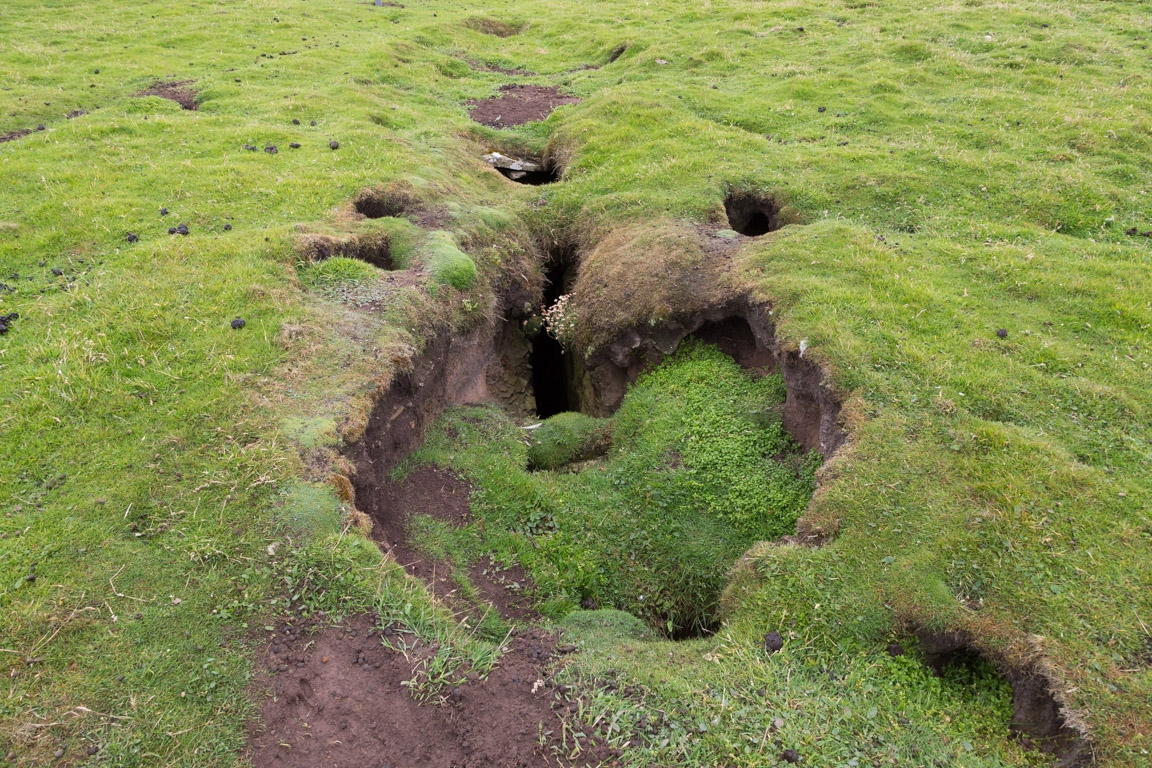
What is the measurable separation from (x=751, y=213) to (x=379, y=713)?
1349cm

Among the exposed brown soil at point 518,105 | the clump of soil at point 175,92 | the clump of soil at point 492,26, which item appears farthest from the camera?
the clump of soil at point 492,26

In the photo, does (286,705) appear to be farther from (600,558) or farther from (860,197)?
(860,197)

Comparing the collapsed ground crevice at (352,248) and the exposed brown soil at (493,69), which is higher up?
the exposed brown soil at (493,69)

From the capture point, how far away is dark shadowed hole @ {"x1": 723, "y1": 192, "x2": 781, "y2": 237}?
14.4 metres

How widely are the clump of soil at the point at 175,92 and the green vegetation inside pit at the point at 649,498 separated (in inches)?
633

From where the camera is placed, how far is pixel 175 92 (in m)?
19.7

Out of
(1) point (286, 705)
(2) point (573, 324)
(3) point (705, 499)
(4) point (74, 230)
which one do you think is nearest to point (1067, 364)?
(3) point (705, 499)

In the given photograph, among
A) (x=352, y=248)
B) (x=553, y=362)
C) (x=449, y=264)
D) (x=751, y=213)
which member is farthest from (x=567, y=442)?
(x=751, y=213)

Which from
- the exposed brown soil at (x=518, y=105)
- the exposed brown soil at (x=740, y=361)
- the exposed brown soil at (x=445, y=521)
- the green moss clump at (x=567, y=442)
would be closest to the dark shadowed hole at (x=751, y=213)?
the exposed brown soil at (x=740, y=361)

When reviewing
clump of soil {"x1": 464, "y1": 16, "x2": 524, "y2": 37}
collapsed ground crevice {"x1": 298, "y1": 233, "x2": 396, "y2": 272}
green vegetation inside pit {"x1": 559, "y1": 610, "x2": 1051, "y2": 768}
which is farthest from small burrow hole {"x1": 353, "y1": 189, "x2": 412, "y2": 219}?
clump of soil {"x1": 464, "y1": 16, "x2": 524, "y2": 37}

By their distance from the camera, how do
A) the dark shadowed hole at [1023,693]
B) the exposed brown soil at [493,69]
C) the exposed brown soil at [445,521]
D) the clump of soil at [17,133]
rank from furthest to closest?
the exposed brown soil at [493,69] → the clump of soil at [17,133] → the exposed brown soil at [445,521] → the dark shadowed hole at [1023,693]

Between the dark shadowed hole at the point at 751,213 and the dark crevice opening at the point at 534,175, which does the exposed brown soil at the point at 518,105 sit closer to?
the dark crevice opening at the point at 534,175

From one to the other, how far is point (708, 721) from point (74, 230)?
14.0m

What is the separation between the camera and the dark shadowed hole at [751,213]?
Result: 14.4 meters
